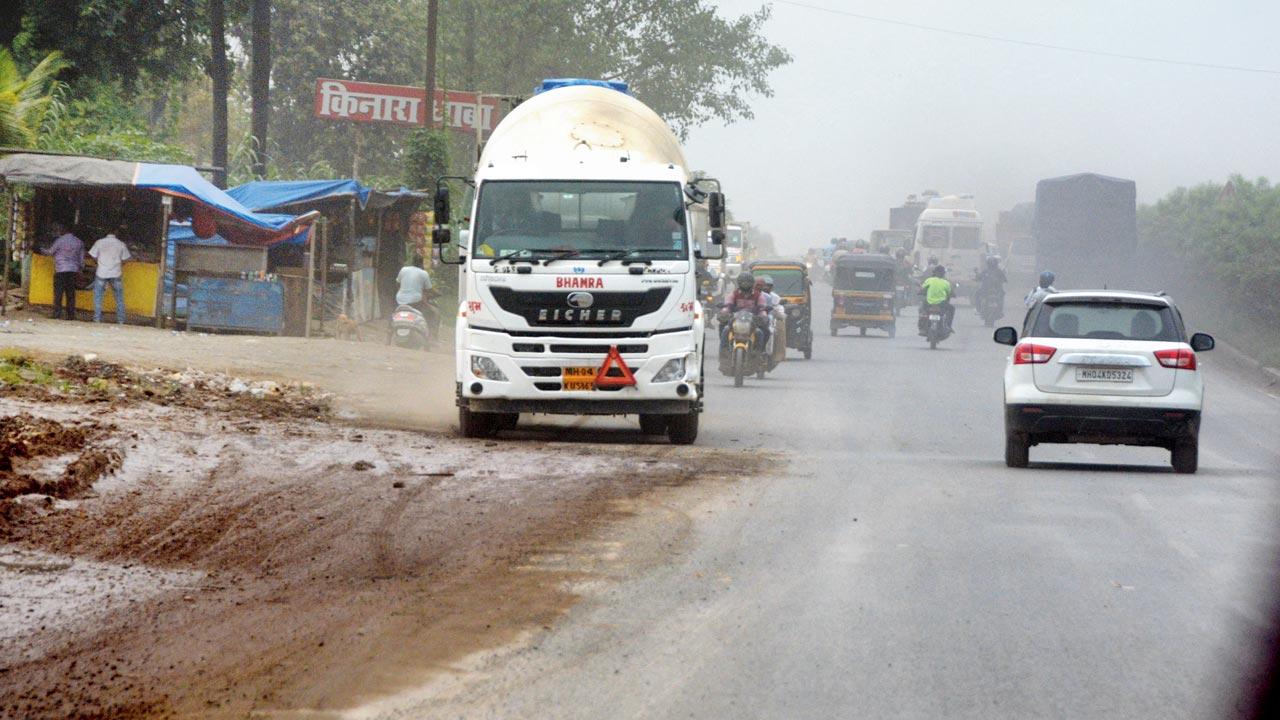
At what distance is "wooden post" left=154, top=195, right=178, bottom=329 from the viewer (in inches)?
1045

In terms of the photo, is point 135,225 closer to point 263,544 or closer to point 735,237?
point 263,544

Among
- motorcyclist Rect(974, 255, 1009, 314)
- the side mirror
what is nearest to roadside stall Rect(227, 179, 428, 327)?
the side mirror

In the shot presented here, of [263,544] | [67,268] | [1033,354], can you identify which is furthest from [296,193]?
[263,544]

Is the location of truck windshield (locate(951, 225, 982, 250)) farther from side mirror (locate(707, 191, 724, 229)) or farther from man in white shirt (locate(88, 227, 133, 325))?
side mirror (locate(707, 191, 724, 229))

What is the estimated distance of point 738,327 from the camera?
25062mm

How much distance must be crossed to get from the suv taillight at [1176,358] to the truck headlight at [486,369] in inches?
228

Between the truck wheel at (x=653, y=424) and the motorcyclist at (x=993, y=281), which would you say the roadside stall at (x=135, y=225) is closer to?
the truck wheel at (x=653, y=424)

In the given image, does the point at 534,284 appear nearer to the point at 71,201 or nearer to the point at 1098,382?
the point at 1098,382

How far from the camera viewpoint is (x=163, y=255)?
26.8m

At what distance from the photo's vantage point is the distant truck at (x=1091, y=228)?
50.7m

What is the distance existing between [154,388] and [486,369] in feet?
12.9

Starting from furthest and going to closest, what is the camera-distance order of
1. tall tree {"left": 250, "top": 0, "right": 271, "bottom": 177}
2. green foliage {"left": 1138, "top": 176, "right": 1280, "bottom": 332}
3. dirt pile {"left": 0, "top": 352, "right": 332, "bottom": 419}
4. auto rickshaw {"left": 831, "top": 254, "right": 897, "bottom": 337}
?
auto rickshaw {"left": 831, "top": 254, "right": 897, "bottom": 337} → green foliage {"left": 1138, "top": 176, "right": 1280, "bottom": 332} → tall tree {"left": 250, "top": 0, "right": 271, "bottom": 177} → dirt pile {"left": 0, "top": 352, "right": 332, "bottom": 419}

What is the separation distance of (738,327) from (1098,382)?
10.3 m

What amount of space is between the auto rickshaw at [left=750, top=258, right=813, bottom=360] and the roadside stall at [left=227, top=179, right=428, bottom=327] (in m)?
7.28
